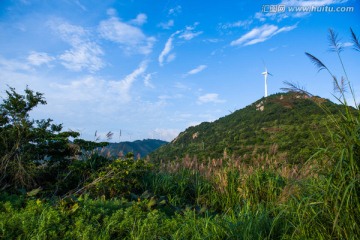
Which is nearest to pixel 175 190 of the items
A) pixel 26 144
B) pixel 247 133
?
pixel 26 144

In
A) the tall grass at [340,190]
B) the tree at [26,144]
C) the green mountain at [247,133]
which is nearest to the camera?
the tall grass at [340,190]

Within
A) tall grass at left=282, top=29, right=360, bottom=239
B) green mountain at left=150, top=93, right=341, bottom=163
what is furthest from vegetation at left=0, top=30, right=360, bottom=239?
green mountain at left=150, top=93, right=341, bottom=163

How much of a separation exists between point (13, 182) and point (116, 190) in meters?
2.57

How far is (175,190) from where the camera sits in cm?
809

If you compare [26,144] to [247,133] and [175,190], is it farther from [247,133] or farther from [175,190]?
[247,133]

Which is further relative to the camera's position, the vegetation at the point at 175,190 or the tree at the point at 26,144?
the tree at the point at 26,144

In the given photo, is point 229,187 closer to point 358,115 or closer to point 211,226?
point 211,226

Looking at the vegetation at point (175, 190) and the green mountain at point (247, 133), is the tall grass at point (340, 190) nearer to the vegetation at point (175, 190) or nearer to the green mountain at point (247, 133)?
the vegetation at point (175, 190)

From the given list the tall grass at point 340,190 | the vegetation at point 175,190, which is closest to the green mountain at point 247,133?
the vegetation at point 175,190

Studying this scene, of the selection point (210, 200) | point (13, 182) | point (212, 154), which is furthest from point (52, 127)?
point (212, 154)

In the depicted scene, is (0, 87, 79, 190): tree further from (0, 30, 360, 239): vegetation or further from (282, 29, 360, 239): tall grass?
(282, 29, 360, 239): tall grass

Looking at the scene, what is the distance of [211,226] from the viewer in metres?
4.30

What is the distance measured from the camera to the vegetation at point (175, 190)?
139 inches

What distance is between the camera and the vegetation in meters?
3.52
